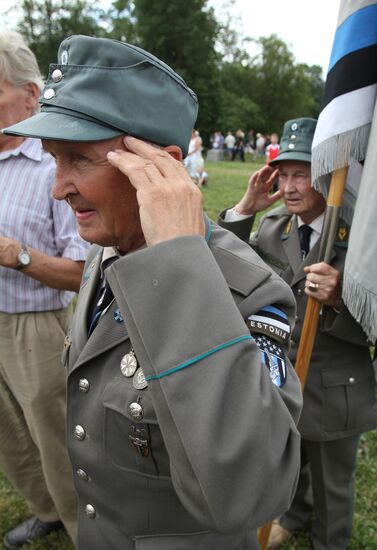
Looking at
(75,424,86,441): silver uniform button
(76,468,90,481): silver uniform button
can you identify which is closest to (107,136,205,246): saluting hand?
(75,424,86,441): silver uniform button

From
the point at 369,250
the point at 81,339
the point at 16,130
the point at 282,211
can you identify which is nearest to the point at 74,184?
the point at 16,130

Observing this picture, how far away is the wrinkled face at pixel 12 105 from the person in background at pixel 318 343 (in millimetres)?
1302

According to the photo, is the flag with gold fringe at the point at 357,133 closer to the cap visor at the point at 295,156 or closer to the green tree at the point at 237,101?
the cap visor at the point at 295,156

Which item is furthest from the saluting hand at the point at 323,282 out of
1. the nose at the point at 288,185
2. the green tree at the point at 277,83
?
the green tree at the point at 277,83

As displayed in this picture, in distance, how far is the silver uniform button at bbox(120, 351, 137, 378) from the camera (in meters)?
1.33

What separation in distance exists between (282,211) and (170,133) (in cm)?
174

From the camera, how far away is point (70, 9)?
4297cm

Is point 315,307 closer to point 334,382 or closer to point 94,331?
point 334,382

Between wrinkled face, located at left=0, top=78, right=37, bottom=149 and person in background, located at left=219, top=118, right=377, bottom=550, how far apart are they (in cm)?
130

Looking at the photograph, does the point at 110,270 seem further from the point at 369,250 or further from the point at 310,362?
the point at 310,362

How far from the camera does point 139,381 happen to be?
4.26ft

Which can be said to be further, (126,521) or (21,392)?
(21,392)

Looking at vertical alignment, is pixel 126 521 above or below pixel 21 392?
above

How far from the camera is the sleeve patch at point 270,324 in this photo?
1.27 meters
